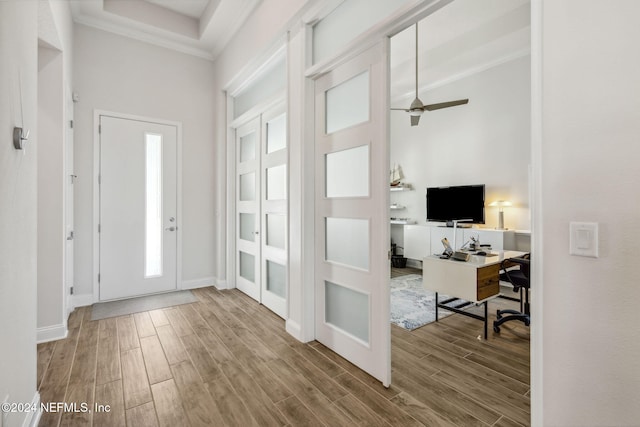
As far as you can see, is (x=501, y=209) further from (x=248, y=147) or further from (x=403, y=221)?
(x=248, y=147)

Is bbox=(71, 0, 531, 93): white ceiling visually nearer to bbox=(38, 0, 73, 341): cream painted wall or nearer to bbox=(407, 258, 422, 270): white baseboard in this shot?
bbox=(38, 0, 73, 341): cream painted wall

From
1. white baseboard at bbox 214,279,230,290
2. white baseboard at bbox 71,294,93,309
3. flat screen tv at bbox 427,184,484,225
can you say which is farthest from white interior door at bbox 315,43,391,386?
flat screen tv at bbox 427,184,484,225

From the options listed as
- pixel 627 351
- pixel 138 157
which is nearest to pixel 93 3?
pixel 138 157

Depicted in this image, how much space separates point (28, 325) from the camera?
64.7 inches

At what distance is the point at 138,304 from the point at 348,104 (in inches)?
138

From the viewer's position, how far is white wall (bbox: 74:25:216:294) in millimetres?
3793

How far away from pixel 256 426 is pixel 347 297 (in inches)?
42.3

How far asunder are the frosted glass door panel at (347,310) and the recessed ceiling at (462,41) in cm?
335

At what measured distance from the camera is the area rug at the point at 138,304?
354 cm

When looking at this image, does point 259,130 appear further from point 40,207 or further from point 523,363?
point 523,363

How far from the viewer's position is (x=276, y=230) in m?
3.55

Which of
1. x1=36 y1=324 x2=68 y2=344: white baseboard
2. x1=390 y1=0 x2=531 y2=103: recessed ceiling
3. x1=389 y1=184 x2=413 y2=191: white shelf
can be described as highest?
x1=390 y1=0 x2=531 y2=103: recessed ceiling

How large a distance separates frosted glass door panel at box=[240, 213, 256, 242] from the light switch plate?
Result: 11.2 feet

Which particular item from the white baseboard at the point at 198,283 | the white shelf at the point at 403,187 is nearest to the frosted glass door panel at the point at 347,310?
the white baseboard at the point at 198,283
